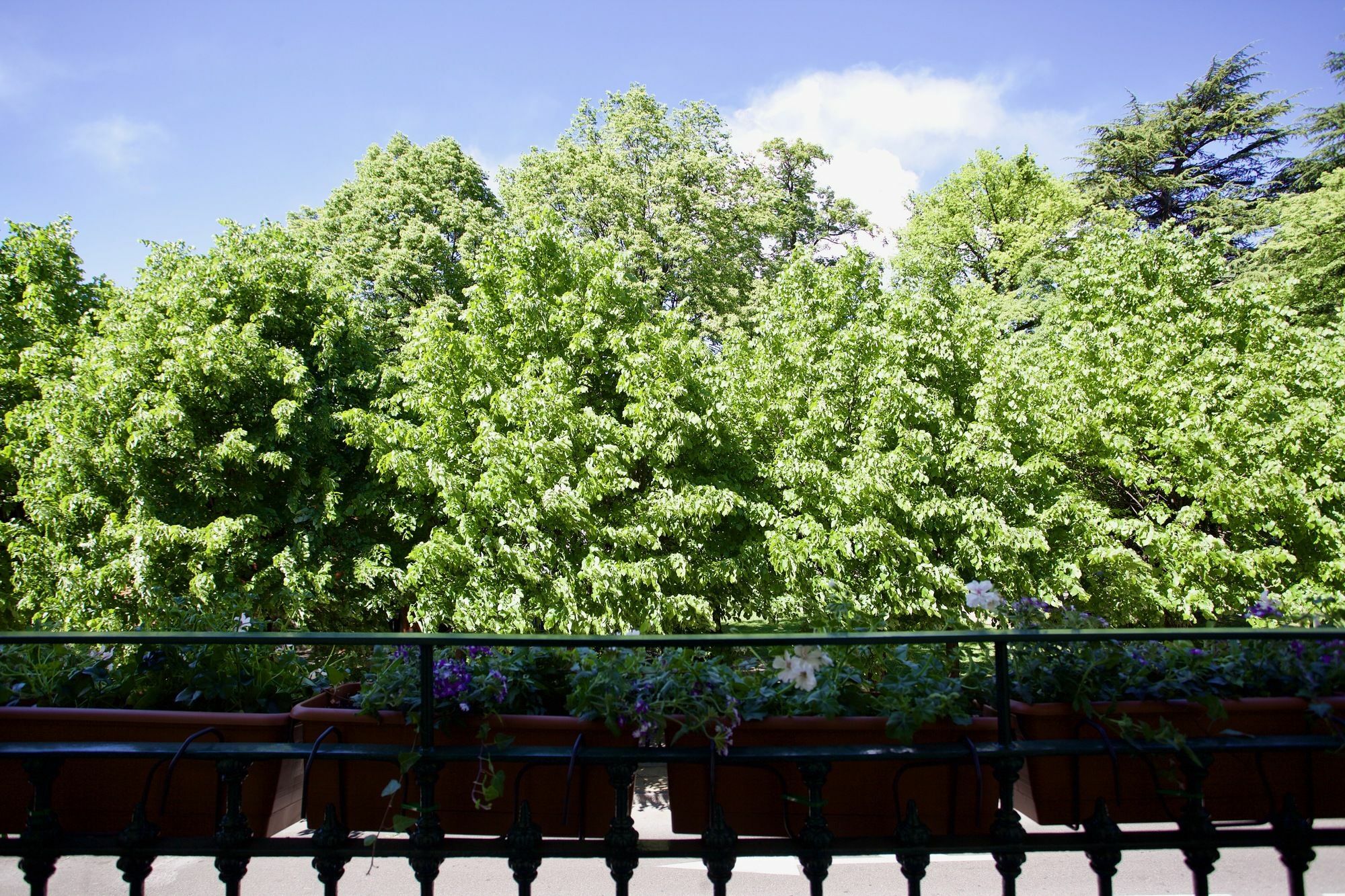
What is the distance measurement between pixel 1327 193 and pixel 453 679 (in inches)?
848

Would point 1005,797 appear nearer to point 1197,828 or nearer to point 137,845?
point 1197,828

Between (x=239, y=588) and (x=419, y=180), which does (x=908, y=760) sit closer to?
(x=239, y=588)

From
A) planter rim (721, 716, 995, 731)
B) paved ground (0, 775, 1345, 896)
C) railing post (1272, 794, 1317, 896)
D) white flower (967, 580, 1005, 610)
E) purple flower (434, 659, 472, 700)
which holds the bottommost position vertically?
paved ground (0, 775, 1345, 896)

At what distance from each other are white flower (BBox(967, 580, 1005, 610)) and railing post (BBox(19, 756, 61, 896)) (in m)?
2.48

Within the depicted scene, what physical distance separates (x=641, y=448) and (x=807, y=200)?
56.3 feet

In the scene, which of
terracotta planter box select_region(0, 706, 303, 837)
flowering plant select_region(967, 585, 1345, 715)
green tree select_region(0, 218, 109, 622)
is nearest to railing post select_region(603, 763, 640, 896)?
terracotta planter box select_region(0, 706, 303, 837)

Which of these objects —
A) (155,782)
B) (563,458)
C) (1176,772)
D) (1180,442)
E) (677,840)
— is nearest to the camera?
(677,840)

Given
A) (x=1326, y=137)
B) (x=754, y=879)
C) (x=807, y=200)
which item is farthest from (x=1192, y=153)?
(x=754, y=879)

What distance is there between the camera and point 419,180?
1938cm

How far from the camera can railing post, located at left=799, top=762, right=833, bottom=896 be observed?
4.95ft

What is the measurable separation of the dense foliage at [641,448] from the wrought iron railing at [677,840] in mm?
6695

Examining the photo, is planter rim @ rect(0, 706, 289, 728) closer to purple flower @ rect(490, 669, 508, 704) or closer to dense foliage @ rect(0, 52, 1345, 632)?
purple flower @ rect(490, 669, 508, 704)

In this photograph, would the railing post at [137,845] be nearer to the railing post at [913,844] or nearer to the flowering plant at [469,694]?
the flowering plant at [469,694]

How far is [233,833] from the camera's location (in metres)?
1.56
